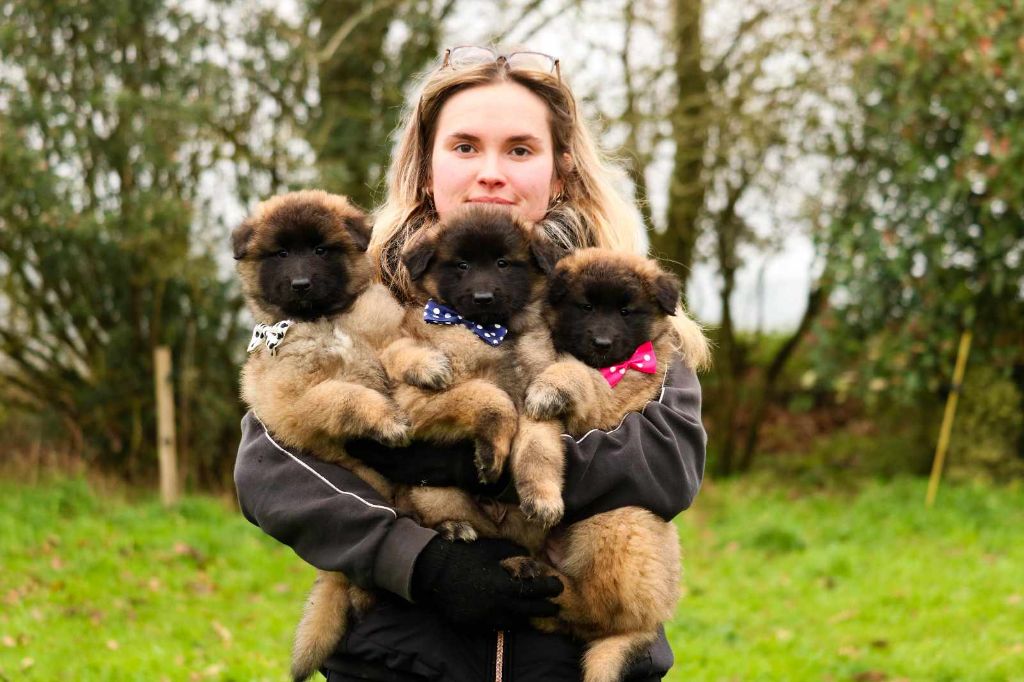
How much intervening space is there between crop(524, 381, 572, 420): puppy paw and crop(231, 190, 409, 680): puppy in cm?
41

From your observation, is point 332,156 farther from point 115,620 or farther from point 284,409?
point 284,409

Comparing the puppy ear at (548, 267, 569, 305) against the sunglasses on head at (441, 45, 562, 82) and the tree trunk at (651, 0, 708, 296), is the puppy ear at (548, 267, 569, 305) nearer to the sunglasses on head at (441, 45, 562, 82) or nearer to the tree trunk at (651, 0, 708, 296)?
Result: the sunglasses on head at (441, 45, 562, 82)

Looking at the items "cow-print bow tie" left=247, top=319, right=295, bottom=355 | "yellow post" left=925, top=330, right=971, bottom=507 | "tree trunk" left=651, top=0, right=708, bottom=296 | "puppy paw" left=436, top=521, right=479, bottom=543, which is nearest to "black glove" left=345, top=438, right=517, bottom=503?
"puppy paw" left=436, top=521, right=479, bottom=543

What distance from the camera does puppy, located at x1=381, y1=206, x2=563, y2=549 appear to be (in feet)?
10.6

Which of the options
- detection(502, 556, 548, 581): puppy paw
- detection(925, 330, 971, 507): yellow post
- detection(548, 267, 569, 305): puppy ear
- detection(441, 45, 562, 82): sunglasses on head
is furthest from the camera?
detection(925, 330, 971, 507): yellow post

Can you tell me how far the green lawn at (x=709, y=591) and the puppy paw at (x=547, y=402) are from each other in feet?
12.1

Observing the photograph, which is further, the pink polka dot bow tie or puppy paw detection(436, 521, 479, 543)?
the pink polka dot bow tie

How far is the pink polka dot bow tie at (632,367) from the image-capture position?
3.55m

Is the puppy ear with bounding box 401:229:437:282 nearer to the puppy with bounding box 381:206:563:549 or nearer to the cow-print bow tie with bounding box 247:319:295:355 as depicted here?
the puppy with bounding box 381:206:563:549

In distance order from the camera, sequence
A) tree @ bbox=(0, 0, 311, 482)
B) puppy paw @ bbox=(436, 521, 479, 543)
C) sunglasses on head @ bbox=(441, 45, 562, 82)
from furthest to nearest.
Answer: tree @ bbox=(0, 0, 311, 482)
sunglasses on head @ bbox=(441, 45, 562, 82)
puppy paw @ bbox=(436, 521, 479, 543)

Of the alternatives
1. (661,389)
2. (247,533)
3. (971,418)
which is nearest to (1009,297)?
(971,418)

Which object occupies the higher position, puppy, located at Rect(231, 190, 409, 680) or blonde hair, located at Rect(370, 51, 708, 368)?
blonde hair, located at Rect(370, 51, 708, 368)

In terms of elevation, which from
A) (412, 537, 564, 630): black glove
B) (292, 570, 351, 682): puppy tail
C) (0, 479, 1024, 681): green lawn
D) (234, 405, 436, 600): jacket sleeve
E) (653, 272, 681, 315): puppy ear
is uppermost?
(653, 272, 681, 315): puppy ear

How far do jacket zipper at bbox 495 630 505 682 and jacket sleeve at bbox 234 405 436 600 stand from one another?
0.31 m
